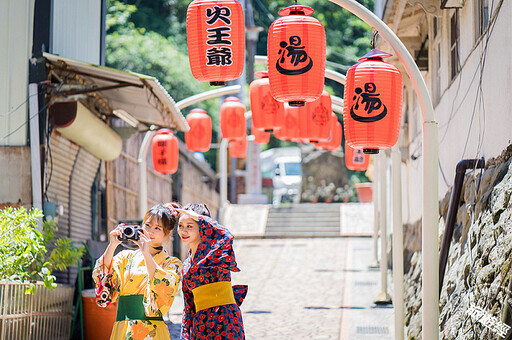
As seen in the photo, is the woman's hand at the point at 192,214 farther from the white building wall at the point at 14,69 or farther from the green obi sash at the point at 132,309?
the white building wall at the point at 14,69

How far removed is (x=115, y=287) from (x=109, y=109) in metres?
8.94

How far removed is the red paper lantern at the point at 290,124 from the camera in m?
16.9

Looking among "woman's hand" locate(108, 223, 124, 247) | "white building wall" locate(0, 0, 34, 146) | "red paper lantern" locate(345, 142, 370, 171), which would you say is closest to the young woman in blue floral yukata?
"woman's hand" locate(108, 223, 124, 247)

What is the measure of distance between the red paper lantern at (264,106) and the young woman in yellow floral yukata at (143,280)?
7.83 metres

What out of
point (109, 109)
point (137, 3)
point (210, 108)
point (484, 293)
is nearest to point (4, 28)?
point (109, 109)

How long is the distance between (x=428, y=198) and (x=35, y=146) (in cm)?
626

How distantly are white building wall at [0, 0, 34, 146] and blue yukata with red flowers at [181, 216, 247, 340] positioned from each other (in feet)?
19.0

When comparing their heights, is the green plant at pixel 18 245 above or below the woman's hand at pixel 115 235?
below

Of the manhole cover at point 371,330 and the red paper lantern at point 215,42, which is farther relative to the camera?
the manhole cover at point 371,330

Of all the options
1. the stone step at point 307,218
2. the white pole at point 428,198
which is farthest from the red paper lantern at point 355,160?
the white pole at point 428,198

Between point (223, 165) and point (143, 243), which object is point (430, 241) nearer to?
point (143, 243)

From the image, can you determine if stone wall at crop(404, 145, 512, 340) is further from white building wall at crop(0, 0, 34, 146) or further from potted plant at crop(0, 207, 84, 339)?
white building wall at crop(0, 0, 34, 146)

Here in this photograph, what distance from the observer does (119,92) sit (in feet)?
46.3

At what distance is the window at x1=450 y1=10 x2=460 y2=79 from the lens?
11914mm
